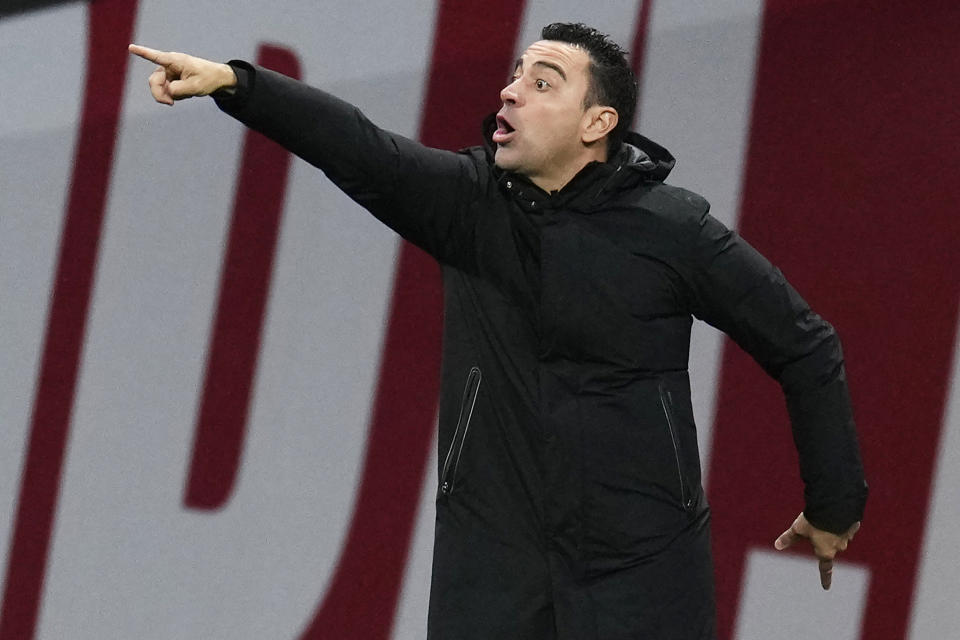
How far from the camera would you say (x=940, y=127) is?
7.61 feet

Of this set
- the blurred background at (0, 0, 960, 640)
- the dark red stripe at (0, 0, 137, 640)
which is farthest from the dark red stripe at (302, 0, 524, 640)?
the dark red stripe at (0, 0, 137, 640)

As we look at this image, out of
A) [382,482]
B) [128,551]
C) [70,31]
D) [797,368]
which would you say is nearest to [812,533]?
[797,368]

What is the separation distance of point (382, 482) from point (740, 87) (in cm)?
105

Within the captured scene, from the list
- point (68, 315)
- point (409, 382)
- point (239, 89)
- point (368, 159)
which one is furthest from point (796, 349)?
point (68, 315)

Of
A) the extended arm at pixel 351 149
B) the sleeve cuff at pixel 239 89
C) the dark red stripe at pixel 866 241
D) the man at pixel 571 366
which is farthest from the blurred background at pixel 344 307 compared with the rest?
the sleeve cuff at pixel 239 89

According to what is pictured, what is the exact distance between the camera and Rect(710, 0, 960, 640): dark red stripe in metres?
2.32

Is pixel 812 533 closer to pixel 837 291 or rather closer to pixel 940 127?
pixel 837 291

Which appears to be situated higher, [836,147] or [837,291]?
[836,147]

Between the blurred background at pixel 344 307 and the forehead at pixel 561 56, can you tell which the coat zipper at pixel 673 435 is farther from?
the blurred background at pixel 344 307

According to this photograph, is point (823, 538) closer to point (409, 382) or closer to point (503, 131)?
point (503, 131)

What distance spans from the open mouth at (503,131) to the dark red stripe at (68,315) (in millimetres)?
1593

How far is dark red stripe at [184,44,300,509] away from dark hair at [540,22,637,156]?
1260mm

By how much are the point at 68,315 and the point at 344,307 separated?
70 cm

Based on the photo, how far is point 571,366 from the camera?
5.39 ft
